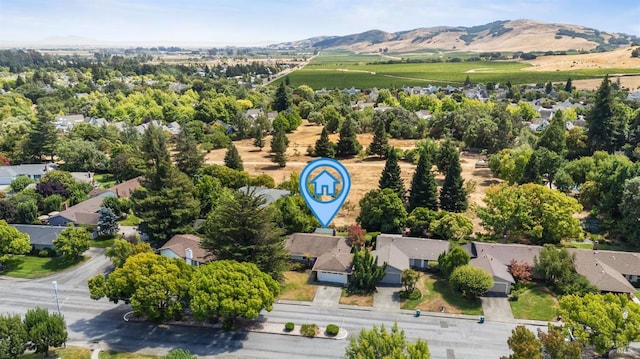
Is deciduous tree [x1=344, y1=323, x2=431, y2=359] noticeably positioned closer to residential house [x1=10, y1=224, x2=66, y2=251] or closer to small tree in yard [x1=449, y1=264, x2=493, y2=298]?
small tree in yard [x1=449, y1=264, x2=493, y2=298]

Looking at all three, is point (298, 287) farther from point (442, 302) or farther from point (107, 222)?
point (107, 222)

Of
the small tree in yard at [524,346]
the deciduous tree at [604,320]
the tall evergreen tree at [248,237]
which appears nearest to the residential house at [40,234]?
the tall evergreen tree at [248,237]

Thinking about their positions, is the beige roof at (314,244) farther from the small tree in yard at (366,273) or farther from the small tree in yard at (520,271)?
the small tree in yard at (520,271)

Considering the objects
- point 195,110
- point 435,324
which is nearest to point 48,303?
point 435,324

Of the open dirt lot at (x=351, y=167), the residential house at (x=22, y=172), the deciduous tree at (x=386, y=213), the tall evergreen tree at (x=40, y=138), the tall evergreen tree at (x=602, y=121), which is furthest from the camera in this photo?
the tall evergreen tree at (x=40, y=138)

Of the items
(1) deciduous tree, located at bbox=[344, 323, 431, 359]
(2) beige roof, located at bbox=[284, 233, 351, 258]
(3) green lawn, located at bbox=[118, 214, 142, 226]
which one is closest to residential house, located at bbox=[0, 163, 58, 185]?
(3) green lawn, located at bbox=[118, 214, 142, 226]

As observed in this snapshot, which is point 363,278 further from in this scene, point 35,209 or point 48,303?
point 35,209
